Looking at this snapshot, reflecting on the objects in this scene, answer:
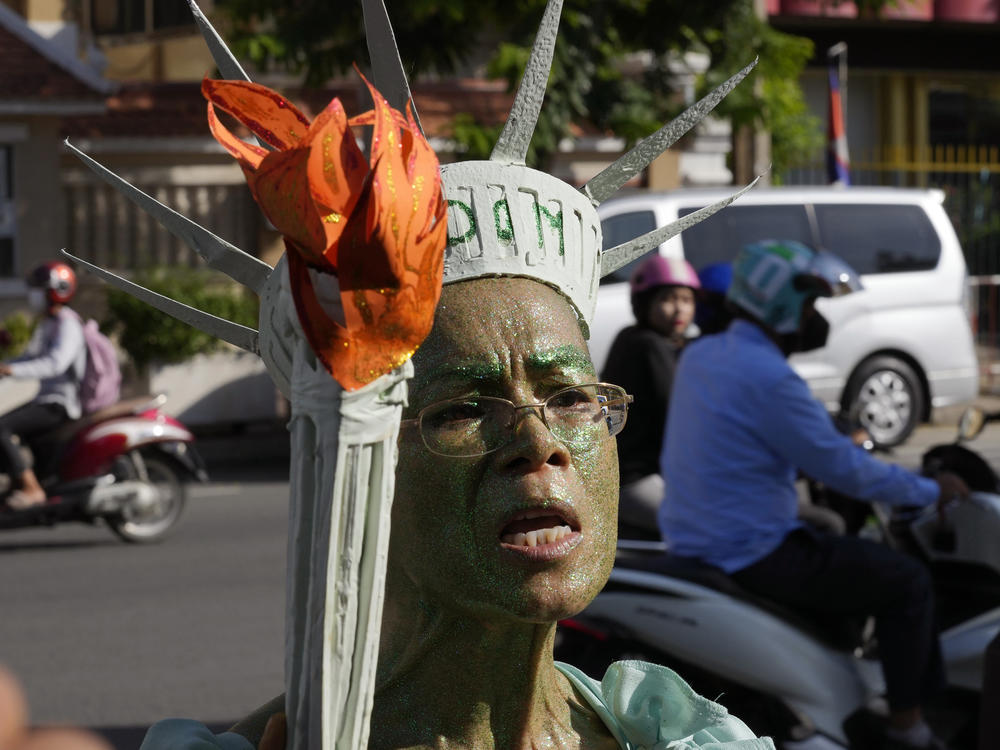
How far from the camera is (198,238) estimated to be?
1.36m

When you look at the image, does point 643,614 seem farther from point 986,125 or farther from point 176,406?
point 986,125

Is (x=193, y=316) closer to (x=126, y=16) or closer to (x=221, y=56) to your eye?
(x=221, y=56)

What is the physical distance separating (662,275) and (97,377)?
4.28 metres

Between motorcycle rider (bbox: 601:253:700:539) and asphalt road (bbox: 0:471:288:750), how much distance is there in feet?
5.48

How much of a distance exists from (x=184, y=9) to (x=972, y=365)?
9113 millimetres

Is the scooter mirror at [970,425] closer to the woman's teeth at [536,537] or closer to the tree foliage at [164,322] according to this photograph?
the woman's teeth at [536,537]

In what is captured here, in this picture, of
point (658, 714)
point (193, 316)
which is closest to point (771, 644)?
point (658, 714)

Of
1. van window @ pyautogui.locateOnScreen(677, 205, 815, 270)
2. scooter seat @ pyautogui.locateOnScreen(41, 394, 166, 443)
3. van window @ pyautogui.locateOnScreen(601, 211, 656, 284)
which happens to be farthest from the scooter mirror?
van window @ pyautogui.locateOnScreen(677, 205, 815, 270)

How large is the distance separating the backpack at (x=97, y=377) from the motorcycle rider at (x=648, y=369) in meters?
4.11

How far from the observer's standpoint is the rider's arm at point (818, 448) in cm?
411

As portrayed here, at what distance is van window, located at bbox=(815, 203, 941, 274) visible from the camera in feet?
39.9

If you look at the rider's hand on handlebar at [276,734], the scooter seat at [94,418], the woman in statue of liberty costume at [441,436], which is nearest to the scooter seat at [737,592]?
the woman in statue of liberty costume at [441,436]

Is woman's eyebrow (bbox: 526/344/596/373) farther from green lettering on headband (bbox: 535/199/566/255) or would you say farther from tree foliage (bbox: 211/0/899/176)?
tree foliage (bbox: 211/0/899/176)

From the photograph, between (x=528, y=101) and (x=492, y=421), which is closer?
(x=492, y=421)
